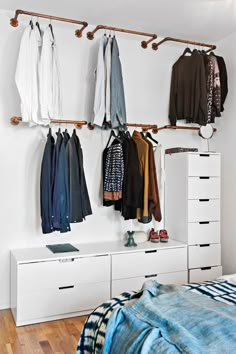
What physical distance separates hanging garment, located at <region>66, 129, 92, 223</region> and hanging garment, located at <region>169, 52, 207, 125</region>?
45.1 inches

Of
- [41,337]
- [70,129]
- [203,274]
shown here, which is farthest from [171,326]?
[70,129]

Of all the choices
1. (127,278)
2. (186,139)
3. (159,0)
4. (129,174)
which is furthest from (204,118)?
(127,278)

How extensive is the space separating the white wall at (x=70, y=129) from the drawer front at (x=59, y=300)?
1.47 feet

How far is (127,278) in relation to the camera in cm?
309

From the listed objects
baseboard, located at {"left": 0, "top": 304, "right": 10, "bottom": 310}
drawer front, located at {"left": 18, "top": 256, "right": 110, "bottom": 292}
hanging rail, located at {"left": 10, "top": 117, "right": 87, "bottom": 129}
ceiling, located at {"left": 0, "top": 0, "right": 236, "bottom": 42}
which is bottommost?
baseboard, located at {"left": 0, "top": 304, "right": 10, "bottom": 310}

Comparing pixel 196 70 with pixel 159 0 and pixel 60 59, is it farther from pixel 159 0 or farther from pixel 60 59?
pixel 60 59

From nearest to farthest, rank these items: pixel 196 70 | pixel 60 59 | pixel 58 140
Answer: pixel 58 140
pixel 60 59
pixel 196 70

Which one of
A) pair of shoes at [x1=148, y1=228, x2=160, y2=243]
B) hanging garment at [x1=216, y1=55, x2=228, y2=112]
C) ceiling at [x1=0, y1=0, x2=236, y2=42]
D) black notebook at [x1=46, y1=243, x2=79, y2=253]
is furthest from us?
hanging garment at [x1=216, y1=55, x2=228, y2=112]

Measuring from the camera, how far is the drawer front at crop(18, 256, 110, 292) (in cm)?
273

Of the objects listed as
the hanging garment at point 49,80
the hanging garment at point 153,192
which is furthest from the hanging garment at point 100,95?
the hanging garment at point 153,192

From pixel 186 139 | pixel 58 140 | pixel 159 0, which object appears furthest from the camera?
pixel 186 139

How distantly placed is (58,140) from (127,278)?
135 cm

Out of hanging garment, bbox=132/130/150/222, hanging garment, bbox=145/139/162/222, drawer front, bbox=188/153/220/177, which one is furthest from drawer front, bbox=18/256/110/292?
drawer front, bbox=188/153/220/177

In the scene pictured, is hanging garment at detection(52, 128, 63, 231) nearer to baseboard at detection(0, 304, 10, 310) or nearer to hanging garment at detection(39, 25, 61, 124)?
hanging garment at detection(39, 25, 61, 124)
